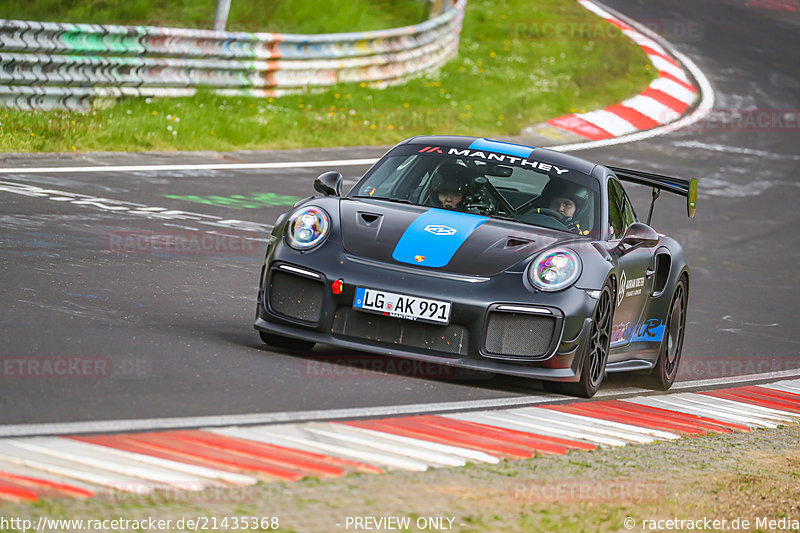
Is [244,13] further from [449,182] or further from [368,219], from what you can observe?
[368,219]

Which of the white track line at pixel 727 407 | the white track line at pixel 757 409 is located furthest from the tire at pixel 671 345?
the white track line at pixel 757 409

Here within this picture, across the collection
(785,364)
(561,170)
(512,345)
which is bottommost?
(785,364)

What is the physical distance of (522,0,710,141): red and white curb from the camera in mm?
20984

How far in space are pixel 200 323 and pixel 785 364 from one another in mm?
4415

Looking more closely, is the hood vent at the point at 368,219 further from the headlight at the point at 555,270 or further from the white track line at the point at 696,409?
the white track line at the point at 696,409

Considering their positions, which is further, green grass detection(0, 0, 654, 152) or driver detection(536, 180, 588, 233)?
green grass detection(0, 0, 654, 152)

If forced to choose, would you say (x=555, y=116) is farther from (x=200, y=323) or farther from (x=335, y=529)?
(x=335, y=529)

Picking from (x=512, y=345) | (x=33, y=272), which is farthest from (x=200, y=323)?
(x=512, y=345)

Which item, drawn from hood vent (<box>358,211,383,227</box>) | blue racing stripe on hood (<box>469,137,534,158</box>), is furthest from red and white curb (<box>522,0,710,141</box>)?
hood vent (<box>358,211,383,227</box>)

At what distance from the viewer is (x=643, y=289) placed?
8438 millimetres

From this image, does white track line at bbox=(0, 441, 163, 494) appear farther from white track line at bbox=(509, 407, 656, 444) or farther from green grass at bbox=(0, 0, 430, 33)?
green grass at bbox=(0, 0, 430, 33)

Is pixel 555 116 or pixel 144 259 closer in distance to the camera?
pixel 144 259

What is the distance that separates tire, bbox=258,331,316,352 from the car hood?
Answer: 66cm

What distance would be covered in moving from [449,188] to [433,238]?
940mm
